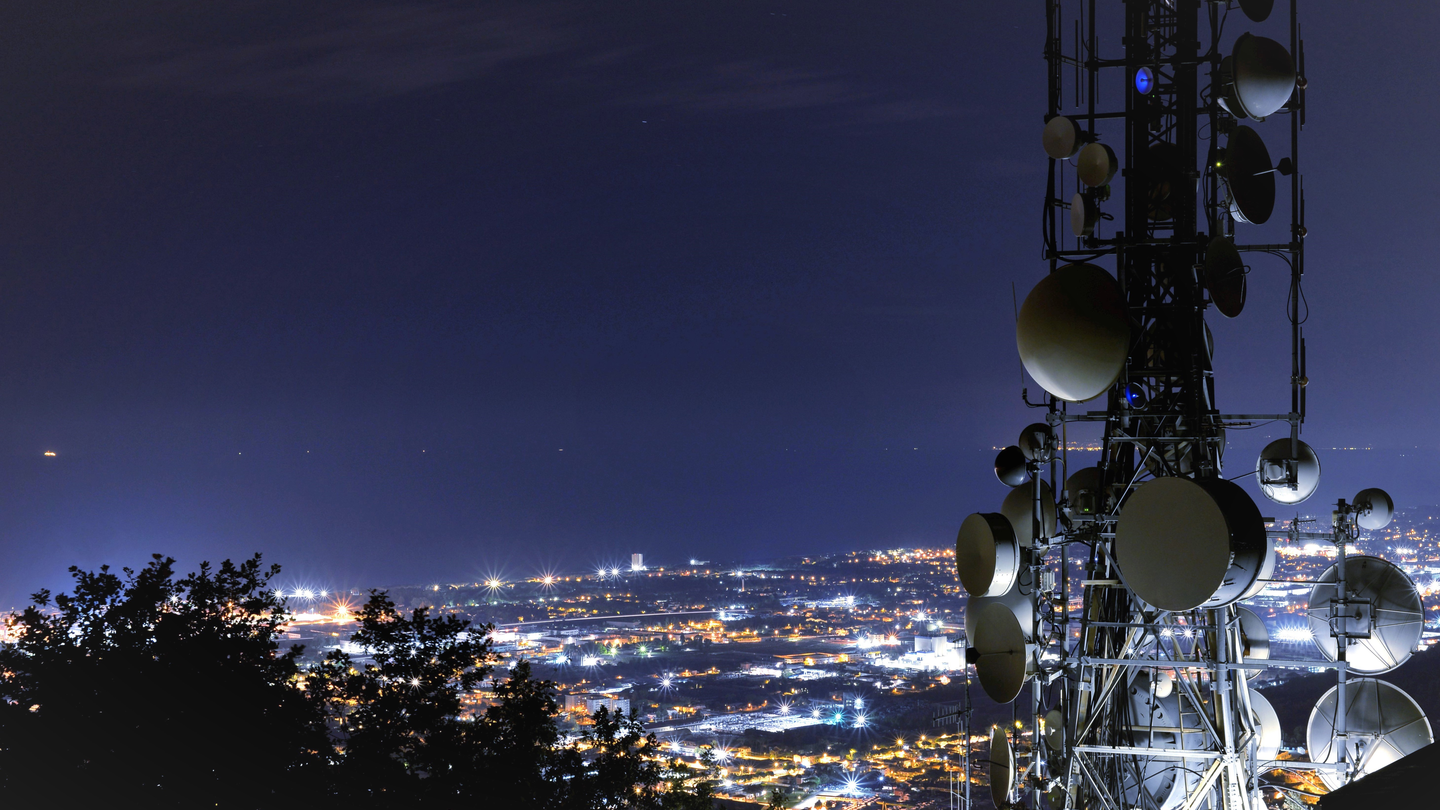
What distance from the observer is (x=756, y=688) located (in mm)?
44750

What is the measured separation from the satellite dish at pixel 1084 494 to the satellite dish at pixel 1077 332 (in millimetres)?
984

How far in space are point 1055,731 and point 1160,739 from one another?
782mm

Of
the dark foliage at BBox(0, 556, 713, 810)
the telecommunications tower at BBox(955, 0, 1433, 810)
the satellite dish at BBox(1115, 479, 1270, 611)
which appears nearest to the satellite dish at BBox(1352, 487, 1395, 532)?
the telecommunications tower at BBox(955, 0, 1433, 810)

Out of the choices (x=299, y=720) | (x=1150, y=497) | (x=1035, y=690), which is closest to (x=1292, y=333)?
(x=1150, y=497)

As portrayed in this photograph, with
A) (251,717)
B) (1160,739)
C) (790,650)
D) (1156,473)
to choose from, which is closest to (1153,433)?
(1156,473)

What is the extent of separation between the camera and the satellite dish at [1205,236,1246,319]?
6.19 m

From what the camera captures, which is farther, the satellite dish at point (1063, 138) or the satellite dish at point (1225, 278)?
the satellite dish at point (1063, 138)

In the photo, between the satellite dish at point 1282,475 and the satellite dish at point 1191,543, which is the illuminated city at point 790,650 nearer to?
the satellite dish at point 1282,475

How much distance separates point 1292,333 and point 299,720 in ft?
31.7

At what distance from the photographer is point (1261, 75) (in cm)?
620

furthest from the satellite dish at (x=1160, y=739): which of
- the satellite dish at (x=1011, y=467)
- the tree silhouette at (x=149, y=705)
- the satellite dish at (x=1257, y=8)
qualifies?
the tree silhouette at (x=149, y=705)

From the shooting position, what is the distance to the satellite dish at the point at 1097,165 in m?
6.66

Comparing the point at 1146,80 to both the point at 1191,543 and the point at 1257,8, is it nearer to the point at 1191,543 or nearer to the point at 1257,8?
the point at 1257,8

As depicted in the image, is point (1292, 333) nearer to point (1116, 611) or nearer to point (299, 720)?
point (1116, 611)
